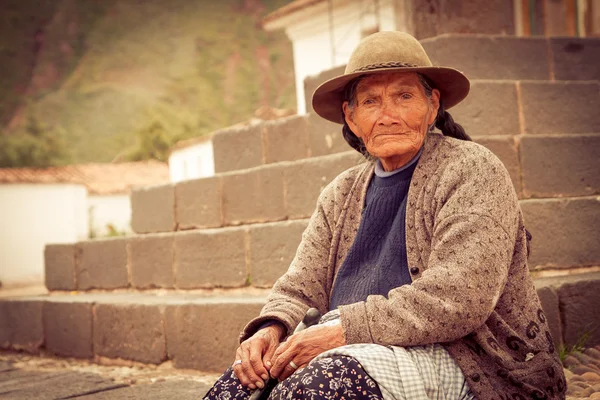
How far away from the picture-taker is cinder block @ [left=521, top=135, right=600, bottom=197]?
4473 mm

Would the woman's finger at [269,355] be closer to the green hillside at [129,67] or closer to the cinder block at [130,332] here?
the cinder block at [130,332]

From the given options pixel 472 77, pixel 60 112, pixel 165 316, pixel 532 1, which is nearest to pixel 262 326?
pixel 165 316

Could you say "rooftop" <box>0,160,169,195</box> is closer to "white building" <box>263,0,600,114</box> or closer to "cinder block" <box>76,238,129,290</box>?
"white building" <box>263,0,600,114</box>

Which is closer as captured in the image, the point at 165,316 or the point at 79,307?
the point at 165,316

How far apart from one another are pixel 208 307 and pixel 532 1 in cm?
667

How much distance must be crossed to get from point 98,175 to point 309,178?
23.3 metres

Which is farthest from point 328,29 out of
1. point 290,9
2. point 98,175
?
point 98,175

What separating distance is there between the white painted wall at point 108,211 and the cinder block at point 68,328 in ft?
58.7

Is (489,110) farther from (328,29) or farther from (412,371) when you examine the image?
(328,29)

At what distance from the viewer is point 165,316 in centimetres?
489

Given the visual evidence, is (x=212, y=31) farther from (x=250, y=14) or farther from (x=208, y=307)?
(x=208, y=307)

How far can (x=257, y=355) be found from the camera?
2.31 m

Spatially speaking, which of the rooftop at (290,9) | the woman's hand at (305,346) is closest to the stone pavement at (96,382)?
the woman's hand at (305,346)

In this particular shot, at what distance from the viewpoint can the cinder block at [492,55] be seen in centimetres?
506
